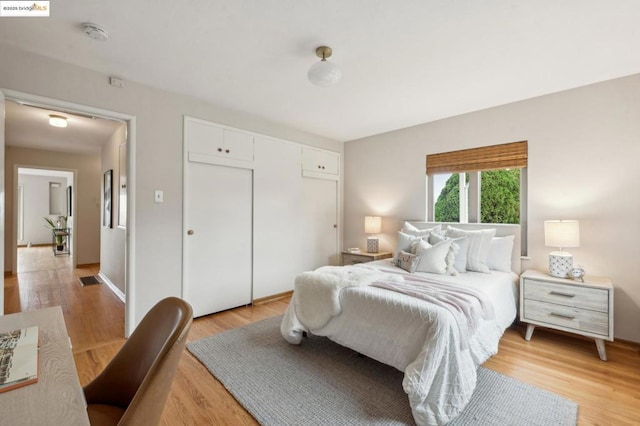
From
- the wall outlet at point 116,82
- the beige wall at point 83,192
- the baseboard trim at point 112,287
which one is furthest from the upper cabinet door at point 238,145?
the beige wall at point 83,192

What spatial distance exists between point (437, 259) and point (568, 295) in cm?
110

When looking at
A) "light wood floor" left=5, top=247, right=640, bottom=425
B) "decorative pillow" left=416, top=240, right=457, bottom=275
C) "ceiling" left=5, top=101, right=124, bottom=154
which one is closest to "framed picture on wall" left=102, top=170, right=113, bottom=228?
"ceiling" left=5, top=101, right=124, bottom=154

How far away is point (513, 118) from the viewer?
323 centimetres

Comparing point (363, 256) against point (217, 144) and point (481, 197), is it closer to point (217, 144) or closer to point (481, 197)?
point (481, 197)

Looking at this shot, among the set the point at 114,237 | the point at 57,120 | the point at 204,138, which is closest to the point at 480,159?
the point at 204,138

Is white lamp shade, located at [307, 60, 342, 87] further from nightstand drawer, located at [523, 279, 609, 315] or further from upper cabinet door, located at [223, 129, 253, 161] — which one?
A: nightstand drawer, located at [523, 279, 609, 315]

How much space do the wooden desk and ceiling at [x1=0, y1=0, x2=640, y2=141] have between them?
6.19 feet

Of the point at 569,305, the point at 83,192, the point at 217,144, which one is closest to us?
the point at 569,305

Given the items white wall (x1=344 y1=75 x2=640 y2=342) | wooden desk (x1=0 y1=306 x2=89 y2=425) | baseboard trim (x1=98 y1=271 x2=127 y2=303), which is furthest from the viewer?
baseboard trim (x1=98 y1=271 x2=127 y2=303)

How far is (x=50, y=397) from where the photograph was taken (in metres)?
0.75

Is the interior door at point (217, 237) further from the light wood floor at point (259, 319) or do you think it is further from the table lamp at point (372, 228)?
the table lamp at point (372, 228)

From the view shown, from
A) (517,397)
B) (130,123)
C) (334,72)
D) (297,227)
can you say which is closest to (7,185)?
(130,123)

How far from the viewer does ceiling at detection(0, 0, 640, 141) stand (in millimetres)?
1785

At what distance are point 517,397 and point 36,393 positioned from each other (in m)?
2.46
